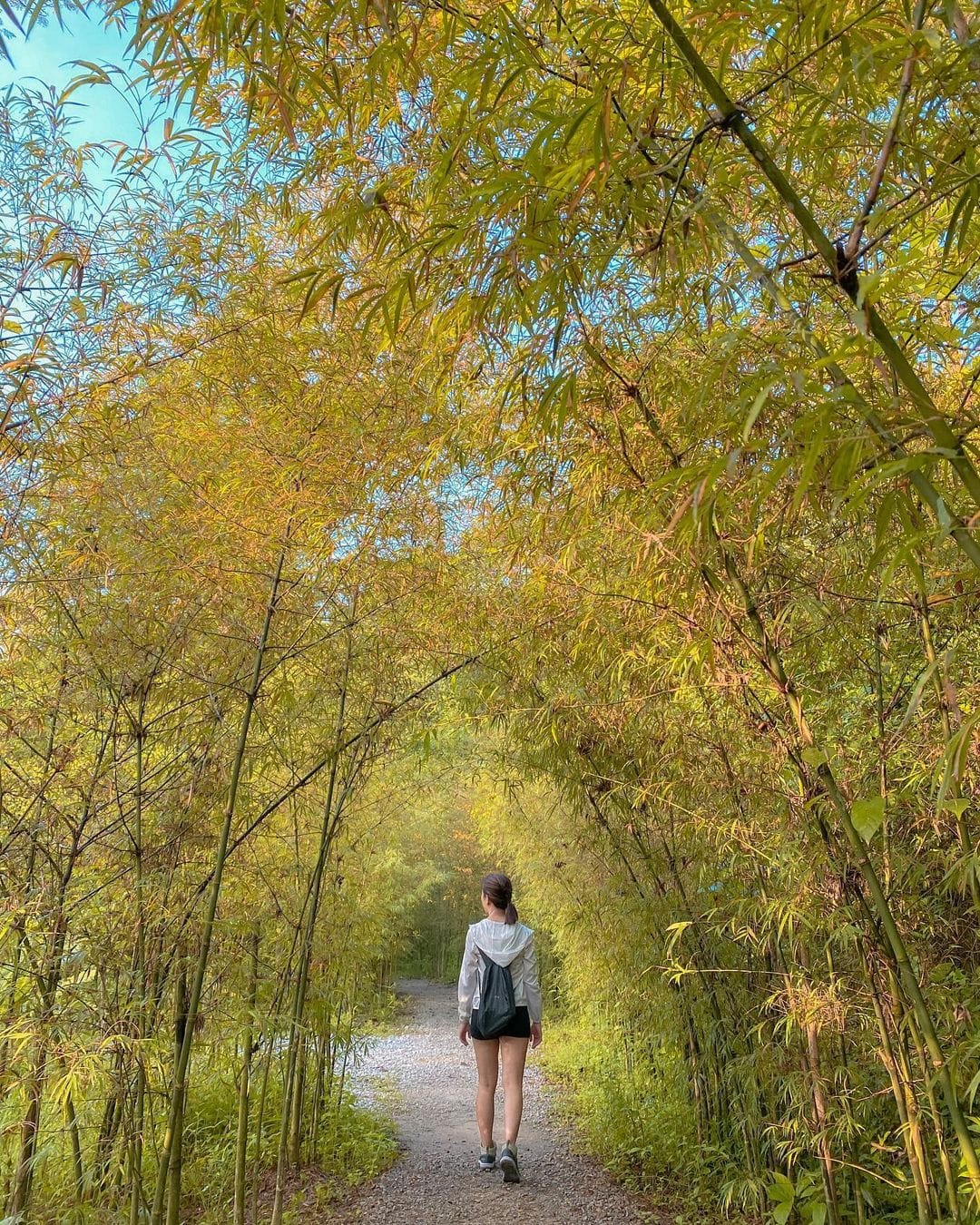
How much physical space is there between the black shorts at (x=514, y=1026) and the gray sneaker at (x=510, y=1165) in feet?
1.86

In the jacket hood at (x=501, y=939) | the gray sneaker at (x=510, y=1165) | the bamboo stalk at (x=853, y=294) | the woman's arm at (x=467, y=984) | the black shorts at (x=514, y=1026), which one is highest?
the bamboo stalk at (x=853, y=294)

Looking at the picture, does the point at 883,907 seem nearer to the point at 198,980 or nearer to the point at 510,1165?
the point at 198,980

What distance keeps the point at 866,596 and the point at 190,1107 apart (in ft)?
13.4

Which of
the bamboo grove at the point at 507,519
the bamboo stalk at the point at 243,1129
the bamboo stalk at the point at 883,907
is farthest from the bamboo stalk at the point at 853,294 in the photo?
the bamboo stalk at the point at 243,1129

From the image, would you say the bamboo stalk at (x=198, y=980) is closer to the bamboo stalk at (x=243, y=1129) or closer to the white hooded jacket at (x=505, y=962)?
the bamboo stalk at (x=243, y=1129)

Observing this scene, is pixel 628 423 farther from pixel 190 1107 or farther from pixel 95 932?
pixel 190 1107

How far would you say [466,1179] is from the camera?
3.86 metres

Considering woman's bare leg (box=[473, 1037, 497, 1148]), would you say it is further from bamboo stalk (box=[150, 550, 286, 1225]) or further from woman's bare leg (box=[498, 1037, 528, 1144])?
bamboo stalk (box=[150, 550, 286, 1225])

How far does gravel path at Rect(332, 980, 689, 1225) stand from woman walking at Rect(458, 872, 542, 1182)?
234 millimetres

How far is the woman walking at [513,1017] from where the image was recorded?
366cm

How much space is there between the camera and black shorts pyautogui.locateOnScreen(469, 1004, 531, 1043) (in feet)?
11.9

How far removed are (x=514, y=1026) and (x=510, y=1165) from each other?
0.70 m

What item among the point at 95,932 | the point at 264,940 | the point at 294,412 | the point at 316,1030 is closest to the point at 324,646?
the point at 294,412

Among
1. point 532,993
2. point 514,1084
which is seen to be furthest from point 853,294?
point 514,1084
